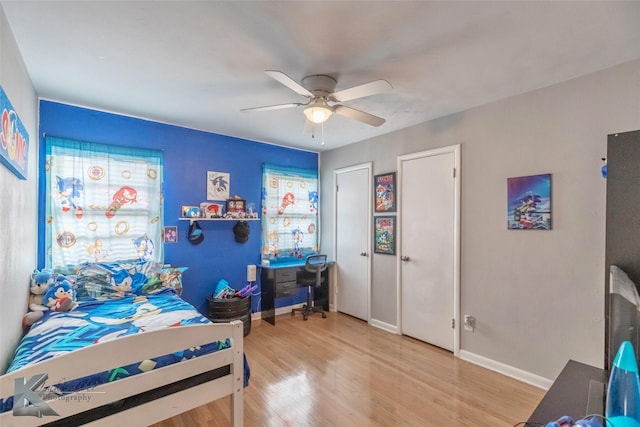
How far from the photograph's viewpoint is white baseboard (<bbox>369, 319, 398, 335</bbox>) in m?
3.62

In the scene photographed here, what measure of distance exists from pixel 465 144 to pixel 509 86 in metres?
0.66

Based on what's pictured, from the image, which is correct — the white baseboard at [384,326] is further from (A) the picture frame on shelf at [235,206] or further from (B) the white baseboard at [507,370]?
(A) the picture frame on shelf at [235,206]

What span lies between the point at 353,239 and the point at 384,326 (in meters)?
1.22

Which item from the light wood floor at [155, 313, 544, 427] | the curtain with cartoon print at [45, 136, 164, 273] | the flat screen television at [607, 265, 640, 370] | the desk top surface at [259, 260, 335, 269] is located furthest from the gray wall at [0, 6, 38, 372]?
the flat screen television at [607, 265, 640, 370]

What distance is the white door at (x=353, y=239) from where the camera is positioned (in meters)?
4.04

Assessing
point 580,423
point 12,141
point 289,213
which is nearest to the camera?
point 580,423

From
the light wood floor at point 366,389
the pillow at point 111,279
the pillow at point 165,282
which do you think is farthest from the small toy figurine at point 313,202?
the pillow at point 111,279

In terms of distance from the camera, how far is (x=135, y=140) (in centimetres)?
319

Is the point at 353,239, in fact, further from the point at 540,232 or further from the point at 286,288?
the point at 540,232

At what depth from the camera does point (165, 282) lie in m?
3.03

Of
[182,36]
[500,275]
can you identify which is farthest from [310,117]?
[500,275]

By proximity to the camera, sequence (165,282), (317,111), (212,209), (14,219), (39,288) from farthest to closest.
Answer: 1. (212,209)
2. (165,282)
3. (39,288)
4. (317,111)
5. (14,219)
